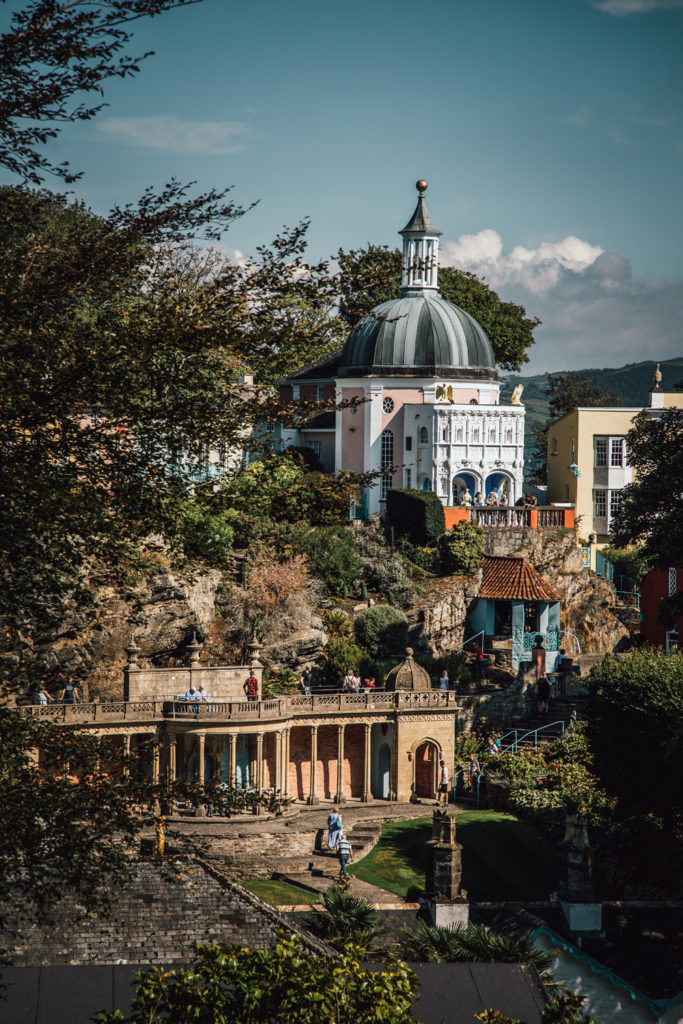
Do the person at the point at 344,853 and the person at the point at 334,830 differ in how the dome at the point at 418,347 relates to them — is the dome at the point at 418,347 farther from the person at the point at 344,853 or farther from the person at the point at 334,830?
the person at the point at 344,853

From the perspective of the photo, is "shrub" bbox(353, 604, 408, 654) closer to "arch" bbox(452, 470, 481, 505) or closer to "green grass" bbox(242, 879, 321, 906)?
"arch" bbox(452, 470, 481, 505)

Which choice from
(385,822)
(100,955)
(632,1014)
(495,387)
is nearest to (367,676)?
(385,822)

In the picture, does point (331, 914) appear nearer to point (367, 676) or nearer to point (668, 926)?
point (668, 926)

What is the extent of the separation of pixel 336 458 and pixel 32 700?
85.0 ft

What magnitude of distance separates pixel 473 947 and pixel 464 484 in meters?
38.5

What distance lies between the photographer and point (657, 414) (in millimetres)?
64062

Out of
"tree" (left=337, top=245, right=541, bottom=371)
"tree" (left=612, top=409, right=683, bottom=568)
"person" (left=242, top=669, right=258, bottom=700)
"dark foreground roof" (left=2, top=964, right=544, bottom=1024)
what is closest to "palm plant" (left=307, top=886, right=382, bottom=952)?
"dark foreground roof" (left=2, top=964, right=544, bottom=1024)

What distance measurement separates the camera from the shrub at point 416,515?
58.1 metres

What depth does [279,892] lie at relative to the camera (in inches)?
1394

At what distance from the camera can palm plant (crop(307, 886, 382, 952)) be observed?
27.8 m

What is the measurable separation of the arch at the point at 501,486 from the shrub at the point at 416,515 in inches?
199

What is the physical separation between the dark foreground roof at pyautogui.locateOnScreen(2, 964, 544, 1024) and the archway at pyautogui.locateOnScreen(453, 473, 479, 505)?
44.8 m

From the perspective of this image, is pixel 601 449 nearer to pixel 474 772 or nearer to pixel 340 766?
pixel 474 772

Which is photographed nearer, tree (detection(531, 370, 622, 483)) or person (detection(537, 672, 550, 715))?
person (detection(537, 672, 550, 715))
